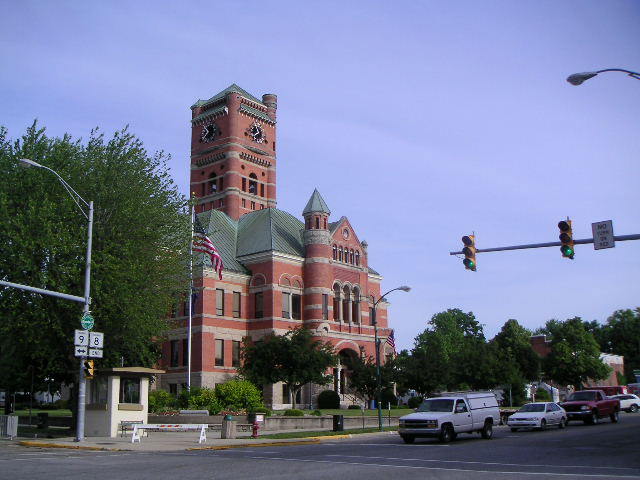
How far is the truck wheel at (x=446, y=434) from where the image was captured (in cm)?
2646

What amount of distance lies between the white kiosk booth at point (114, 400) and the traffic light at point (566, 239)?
20.0 meters

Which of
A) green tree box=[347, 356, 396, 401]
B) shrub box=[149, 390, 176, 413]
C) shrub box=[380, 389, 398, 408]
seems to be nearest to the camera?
shrub box=[149, 390, 176, 413]

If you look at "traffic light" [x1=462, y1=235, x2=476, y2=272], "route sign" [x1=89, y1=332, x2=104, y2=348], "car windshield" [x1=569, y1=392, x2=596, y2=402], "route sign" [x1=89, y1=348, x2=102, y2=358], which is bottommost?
"car windshield" [x1=569, y1=392, x2=596, y2=402]

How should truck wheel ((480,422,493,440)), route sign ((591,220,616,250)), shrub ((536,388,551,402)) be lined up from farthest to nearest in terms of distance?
shrub ((536,388,551,402))
truck wheel ((480,422,493,440))
route sign ((591,220,616,250))

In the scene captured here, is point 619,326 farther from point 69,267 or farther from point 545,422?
point 69,267

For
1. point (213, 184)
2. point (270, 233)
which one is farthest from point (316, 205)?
point (213, 184)

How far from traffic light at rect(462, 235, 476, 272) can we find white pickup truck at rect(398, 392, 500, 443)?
7229 millimetres

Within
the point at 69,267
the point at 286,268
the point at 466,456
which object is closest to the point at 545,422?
the point at 466,456

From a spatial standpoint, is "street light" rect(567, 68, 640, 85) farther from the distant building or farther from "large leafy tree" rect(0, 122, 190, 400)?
the distant building

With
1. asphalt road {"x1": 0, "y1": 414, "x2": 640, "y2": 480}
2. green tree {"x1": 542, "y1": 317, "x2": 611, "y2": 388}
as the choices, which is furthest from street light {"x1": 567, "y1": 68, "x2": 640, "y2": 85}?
green tree {"x1": 542, "y1": 317, "x2": 611, "y2": 388}

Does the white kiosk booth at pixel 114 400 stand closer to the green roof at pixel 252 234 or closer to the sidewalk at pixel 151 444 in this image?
the sidewalk at pixel 151 444

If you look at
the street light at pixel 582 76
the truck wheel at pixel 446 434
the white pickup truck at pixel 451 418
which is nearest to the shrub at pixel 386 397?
the white pickup truck at pixel 451 418

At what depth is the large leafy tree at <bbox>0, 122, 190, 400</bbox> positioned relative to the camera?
30562mm

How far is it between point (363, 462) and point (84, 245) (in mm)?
18702
